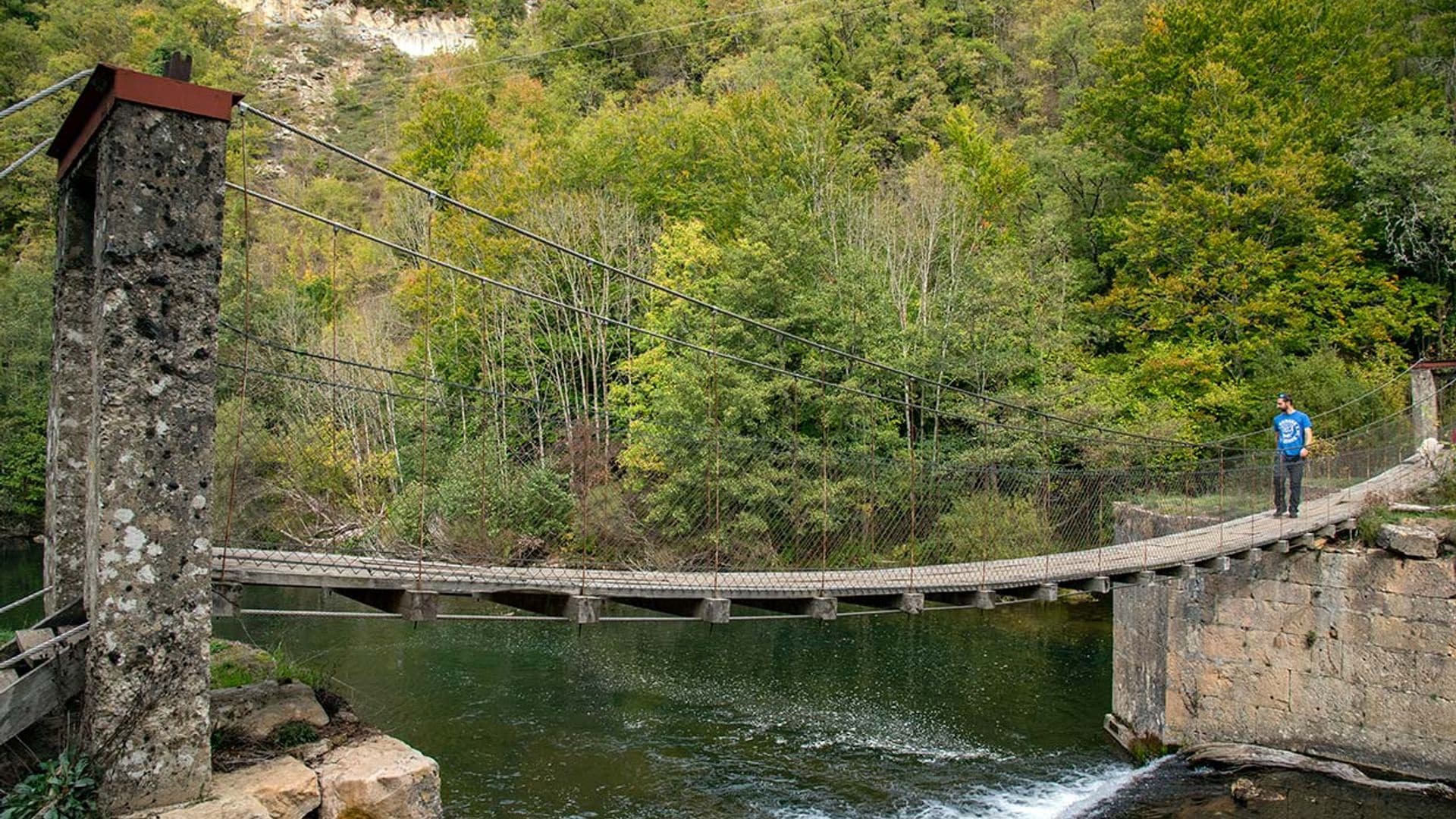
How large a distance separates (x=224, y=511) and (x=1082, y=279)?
531 inches

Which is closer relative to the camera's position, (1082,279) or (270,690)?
(270,690)

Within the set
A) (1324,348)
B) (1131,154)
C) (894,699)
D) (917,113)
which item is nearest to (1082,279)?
(1131,154)

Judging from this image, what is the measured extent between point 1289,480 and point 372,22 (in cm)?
4810

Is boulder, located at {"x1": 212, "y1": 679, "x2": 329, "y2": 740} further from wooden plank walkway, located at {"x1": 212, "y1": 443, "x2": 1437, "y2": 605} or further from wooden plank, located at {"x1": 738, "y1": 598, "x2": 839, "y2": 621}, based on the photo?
wooden plank, located at {"x1": 738, "y1": 598, "x2": 839, "y2": 621}

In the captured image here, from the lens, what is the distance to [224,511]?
7523 millimetres

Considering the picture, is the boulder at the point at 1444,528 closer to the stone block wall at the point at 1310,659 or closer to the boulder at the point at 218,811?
the stone block wall at the point at 1310,659

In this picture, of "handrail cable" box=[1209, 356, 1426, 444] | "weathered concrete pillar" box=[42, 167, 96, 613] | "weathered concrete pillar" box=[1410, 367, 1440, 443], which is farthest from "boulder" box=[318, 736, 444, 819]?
"weathered concrete pillar" box=[1410, 367, 1440, 443]

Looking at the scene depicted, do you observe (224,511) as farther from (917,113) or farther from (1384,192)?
(917,113)

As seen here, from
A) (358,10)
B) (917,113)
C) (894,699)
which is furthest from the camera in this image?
(358,10)

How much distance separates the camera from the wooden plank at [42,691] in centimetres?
271

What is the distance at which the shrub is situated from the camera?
264cm

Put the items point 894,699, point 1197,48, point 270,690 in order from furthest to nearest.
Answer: point 1197,48 → point 894,699 → point 270,690

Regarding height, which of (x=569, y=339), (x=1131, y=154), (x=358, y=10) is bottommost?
(x=569, y=339)

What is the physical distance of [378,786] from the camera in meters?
3.13
